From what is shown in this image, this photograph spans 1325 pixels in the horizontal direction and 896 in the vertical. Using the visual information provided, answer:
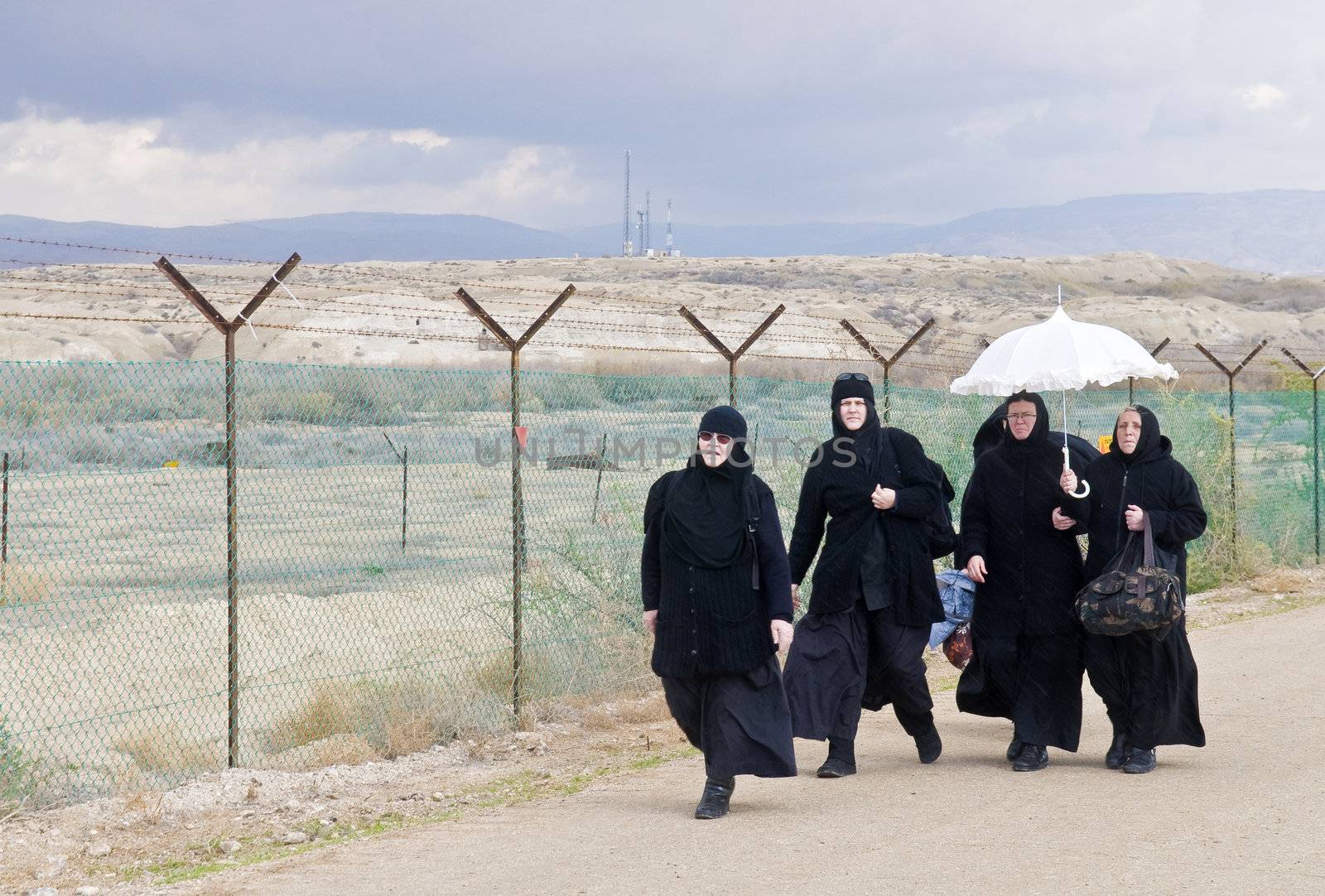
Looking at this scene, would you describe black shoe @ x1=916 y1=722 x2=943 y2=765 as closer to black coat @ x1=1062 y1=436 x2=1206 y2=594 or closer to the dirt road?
the dirt road

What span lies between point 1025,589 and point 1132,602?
0.60 m

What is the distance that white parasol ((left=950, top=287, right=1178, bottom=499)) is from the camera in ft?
23.0

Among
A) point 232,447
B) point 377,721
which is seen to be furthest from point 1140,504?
point 232,447

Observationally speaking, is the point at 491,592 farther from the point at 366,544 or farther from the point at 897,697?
the point at 897,697

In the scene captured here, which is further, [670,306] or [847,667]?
[670,306]

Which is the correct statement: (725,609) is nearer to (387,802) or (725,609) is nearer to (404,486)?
(387,802)

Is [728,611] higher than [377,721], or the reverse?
[728,611]

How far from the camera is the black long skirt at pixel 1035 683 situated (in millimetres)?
6773

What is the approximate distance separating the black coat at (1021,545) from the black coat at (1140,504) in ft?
0.37

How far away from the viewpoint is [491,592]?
12.2 m

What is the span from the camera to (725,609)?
Answer: 231 inches

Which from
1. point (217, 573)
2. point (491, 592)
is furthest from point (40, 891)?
point (217, 573)

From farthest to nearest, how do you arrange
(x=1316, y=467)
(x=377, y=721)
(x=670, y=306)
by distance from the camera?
(x=1316, y=467)
(x=670, y=306)
(x=377, y=721)

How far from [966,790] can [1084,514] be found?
1546 mm
